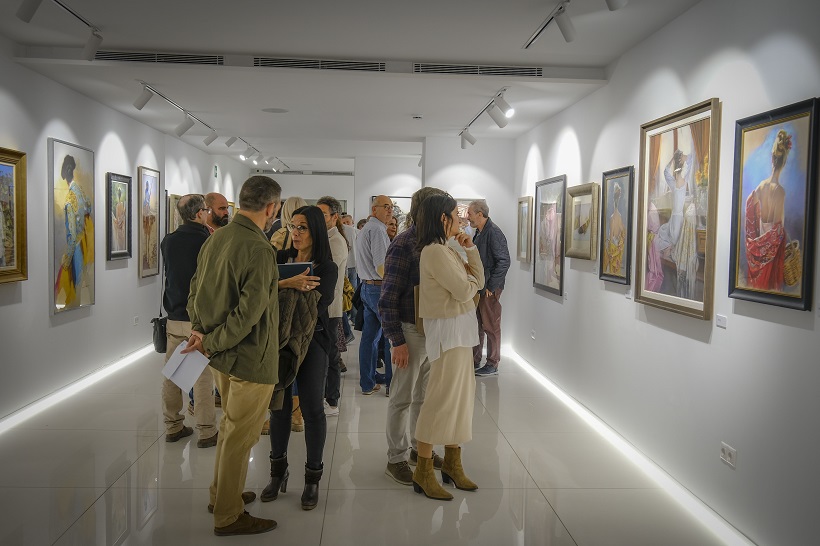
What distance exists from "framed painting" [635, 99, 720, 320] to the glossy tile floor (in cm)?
121

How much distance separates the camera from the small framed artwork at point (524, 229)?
8000 millimetres

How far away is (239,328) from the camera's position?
2.88 metres

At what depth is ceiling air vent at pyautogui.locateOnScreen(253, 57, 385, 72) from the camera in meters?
5.25

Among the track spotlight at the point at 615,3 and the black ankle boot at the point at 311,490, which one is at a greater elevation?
the track spotlight at the point at 615,3

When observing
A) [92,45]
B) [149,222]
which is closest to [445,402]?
[92,45]

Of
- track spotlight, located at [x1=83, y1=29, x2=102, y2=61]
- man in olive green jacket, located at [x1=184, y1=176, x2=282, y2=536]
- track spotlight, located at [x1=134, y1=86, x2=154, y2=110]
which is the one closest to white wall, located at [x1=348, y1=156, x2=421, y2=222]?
track spotlight, located at [x1=134, y1=86, x2=154, y2=110]

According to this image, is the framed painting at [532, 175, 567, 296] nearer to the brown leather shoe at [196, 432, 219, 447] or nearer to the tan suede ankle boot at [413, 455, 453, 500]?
the tan suede ankle boot at [413, 455, 453, 500]

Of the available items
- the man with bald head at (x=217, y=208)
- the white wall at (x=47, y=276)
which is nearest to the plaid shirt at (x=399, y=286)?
the man with bald head at (x=217, y=208)

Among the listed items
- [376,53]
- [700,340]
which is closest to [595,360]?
[700,340]

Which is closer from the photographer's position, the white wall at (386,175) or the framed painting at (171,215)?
the framed painting at (171,215)

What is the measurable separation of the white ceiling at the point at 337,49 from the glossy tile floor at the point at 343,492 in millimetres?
2898

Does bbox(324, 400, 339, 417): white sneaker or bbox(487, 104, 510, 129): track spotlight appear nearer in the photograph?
bbox(324, 400, 339, 417): white sneaker

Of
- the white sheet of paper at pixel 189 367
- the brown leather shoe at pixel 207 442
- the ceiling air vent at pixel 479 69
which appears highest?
the ceiling air vent at pixel 479 69

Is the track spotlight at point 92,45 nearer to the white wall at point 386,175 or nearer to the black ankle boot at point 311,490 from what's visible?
the black ankle boot at point 311,490
